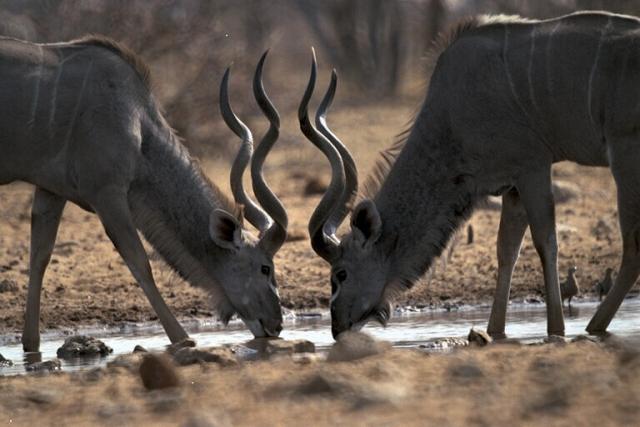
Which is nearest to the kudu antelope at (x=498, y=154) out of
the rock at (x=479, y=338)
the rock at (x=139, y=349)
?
the rock at (x=479, y=338)

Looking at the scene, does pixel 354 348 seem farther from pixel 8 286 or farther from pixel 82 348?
pixel 8 286

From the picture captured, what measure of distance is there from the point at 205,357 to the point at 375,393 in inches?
78.0

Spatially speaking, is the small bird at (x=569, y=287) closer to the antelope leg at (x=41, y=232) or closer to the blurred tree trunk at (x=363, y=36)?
the antelope leg at (x=41, y=232)

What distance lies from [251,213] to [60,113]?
1.22 m

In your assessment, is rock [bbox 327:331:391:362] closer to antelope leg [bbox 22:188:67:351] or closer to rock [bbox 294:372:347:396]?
rock [bbox 294:372:347:396]

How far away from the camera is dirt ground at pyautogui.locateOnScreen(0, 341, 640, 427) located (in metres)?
4.82

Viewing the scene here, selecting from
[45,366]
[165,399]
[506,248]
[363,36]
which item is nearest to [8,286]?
[45,366]

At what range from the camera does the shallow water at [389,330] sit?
839 cm

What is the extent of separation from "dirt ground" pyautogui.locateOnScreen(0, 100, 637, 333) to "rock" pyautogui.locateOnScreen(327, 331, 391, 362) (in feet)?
6.90

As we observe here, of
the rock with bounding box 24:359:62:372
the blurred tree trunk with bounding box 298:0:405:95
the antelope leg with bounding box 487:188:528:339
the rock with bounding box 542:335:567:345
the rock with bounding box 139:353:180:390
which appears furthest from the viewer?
the blurred tree trunk with bounding box 298:0:405:95

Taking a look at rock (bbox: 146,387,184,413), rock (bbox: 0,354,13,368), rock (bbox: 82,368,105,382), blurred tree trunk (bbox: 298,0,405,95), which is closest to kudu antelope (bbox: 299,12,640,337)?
rock (bbox: 0,354,13,368)

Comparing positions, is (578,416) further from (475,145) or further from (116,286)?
(116,286)

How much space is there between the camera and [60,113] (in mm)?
8586

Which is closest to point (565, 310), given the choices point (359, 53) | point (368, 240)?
point (368, 240)
